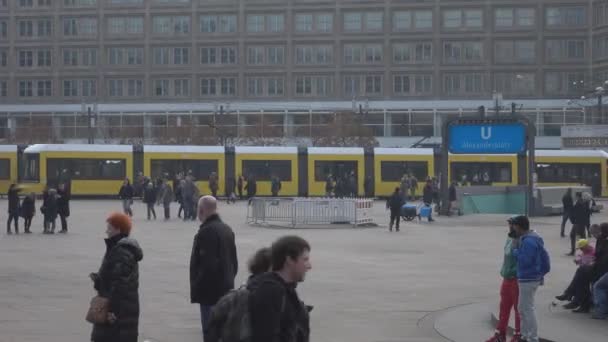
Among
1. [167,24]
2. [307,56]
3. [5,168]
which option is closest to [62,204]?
[5,168]

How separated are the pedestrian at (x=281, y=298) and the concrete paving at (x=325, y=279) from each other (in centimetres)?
749

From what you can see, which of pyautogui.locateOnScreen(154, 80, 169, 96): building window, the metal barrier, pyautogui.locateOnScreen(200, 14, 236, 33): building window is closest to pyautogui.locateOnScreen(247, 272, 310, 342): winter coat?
the metal barrier

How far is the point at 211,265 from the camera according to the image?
10922 mm

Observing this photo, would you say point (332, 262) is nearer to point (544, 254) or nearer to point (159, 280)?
point (159, 280)

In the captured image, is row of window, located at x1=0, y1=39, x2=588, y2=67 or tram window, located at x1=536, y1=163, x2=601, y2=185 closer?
tram window, located at x1=536, y1=163, x2=601, y2=185

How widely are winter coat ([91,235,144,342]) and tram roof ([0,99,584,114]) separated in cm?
7777

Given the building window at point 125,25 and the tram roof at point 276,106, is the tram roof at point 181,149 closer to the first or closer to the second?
the tram roof at point 276,106

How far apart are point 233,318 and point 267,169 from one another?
5224cm

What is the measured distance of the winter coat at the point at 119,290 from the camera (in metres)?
8.84

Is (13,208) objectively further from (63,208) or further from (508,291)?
(508,291)

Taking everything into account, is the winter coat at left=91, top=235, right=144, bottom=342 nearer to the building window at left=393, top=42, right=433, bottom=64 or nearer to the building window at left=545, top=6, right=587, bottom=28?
the building window at left=393, top=42, right=433, bottom=64

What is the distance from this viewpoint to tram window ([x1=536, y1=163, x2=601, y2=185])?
5841 cm

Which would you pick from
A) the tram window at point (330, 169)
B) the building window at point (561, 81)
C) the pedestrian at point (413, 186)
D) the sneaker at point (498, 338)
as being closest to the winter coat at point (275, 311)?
the sneaker at point (498, 338)

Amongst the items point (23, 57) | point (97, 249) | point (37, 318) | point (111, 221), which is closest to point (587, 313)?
point (37, 318)
